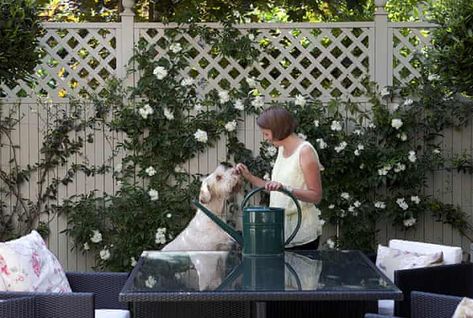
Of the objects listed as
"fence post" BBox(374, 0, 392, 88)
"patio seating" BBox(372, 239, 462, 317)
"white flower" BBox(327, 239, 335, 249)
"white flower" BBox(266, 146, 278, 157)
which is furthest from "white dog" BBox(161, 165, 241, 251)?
"fence post" BBox(374, 0, 392, 88)

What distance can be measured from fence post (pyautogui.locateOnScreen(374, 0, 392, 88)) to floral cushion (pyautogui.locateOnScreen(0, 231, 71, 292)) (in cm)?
327

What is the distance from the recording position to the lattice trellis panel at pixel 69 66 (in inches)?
251

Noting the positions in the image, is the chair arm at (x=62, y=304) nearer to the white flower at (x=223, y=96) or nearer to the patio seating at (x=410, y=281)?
the patio seating at (x=410, y=281)

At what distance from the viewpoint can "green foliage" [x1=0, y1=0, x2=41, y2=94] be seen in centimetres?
560

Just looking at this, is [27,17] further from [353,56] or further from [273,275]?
[273,275]

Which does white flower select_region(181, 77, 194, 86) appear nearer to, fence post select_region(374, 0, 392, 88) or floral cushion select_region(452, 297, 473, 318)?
fence post select_region(374, 0, 392, 88)

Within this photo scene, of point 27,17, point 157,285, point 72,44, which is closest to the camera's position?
point 157,285

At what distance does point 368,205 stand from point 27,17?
2801 millimetres

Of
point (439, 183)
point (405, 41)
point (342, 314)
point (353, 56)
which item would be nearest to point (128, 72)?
point (353, 56)

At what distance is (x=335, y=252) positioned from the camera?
4105mm

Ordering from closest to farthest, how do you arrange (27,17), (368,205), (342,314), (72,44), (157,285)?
1. (157,285)
2. (342,314)
3. (27,17)
4. (368,205)
5. (72,44)

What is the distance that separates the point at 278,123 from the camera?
4180 mm

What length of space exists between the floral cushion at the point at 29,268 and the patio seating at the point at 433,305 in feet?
5.28

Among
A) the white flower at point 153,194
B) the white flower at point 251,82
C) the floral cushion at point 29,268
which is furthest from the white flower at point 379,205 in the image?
the floral cushion at point 29,268
